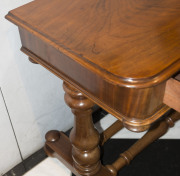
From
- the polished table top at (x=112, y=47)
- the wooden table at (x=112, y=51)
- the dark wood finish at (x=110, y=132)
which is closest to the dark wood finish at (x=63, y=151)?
the dark wood finish at (x=110, y=132)

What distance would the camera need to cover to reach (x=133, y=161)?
1.12m

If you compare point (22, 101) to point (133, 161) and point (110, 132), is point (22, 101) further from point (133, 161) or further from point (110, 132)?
point (133, 161)

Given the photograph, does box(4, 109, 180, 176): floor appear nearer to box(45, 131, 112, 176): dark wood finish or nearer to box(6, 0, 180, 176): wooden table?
box(45, 131, 112, 176): dark wood finish

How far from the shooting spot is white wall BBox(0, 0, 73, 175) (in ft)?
2.92

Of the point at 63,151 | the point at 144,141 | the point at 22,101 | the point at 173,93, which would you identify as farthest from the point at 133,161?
the point at 173,93

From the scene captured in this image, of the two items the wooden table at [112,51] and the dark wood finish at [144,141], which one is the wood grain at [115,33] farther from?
the dark wood finish at [144,141]

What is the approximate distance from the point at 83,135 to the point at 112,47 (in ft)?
1.24

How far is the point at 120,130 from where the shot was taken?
1.25 m

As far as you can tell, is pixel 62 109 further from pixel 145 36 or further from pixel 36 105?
pixel 145 36

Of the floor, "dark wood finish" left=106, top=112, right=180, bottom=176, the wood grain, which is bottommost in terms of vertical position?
the floor

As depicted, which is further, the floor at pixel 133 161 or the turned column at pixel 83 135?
the floor at pixel 133 161

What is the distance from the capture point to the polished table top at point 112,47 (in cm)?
54

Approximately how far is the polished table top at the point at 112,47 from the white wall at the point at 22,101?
13 cm

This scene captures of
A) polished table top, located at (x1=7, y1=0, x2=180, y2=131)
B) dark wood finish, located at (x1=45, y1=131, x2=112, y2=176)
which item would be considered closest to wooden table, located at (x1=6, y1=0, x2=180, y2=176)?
polished table top, located at (x1=7, y1=0, x2=180, y2=131)
